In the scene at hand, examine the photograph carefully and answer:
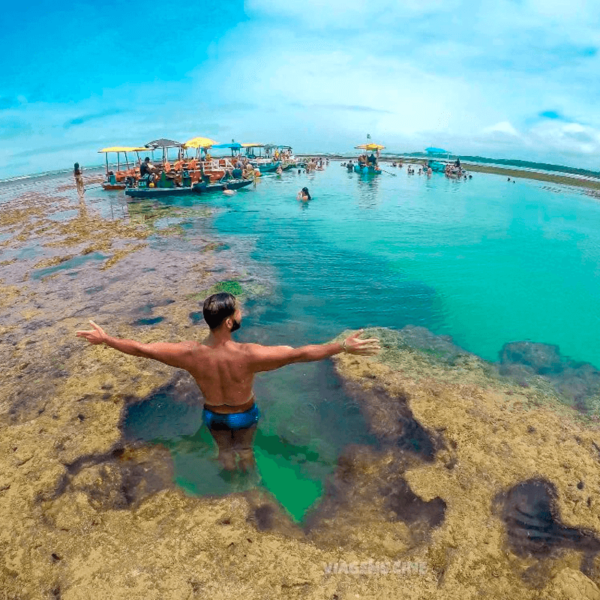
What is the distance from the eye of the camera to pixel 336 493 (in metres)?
4.28

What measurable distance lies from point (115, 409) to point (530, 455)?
18.2 feet

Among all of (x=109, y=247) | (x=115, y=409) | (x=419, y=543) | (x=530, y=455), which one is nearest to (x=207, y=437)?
(x=115, y=409)

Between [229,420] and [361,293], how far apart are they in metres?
7.79

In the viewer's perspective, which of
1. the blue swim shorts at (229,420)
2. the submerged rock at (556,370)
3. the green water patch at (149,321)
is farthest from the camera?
the green water patch at (149,321)

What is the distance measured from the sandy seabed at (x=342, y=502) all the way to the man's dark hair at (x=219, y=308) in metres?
2.02

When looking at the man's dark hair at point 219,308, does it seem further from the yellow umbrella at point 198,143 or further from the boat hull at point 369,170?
the boat hull at point 369,170

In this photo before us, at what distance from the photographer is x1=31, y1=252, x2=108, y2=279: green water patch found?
12.5 m

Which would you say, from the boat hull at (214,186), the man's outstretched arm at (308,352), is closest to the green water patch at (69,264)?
the man's outstretched arm at (308,352)

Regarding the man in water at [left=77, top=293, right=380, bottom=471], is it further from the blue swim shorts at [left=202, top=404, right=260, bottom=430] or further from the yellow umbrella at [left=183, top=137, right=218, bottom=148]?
the yellow umbrella at [left=183, top=137, right=218, bottom=148]

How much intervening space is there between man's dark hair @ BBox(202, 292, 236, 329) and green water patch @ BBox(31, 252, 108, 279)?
443 inches

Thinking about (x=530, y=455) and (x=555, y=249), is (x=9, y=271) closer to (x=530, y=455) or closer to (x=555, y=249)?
(x=530, y=455)

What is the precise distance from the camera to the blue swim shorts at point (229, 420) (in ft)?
13.7

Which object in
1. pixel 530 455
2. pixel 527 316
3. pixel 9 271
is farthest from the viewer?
pixel 9 271

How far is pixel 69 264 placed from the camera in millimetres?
13586
